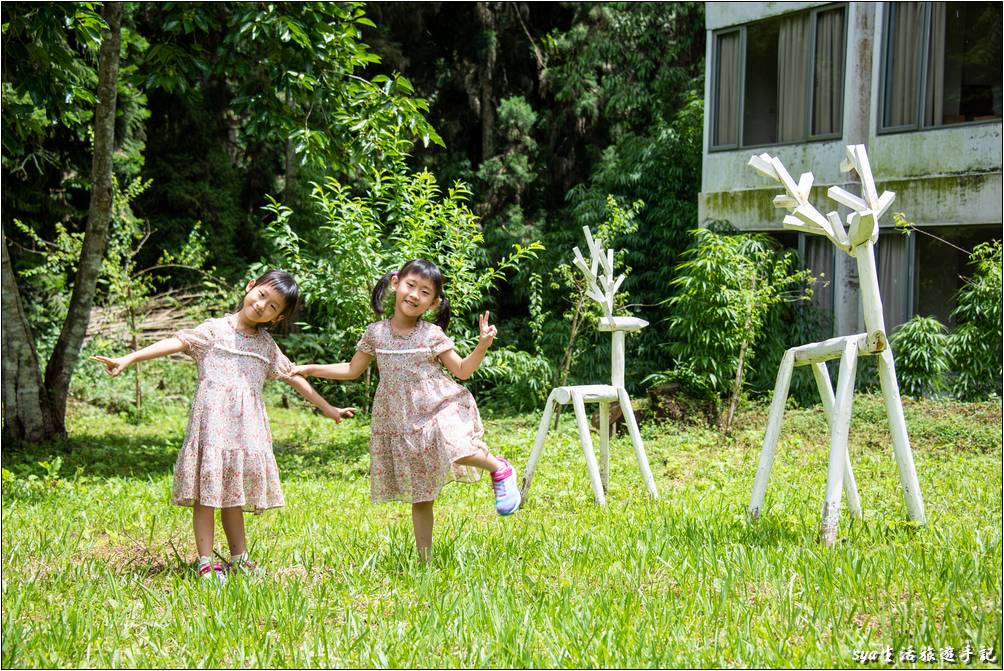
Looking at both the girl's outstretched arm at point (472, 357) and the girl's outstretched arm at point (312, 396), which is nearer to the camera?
the girl's outstretched arm at point (472, 357)

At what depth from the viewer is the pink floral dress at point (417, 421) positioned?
502cm

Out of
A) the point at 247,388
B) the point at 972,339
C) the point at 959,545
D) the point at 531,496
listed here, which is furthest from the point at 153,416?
the point at 959,545

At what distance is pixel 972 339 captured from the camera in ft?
39.5

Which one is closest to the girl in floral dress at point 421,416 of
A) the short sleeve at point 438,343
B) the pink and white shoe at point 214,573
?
the short sleeve at point 438,343

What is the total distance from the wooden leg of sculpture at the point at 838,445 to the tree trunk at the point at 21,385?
8.00 metres

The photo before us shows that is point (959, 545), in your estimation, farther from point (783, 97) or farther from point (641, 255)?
point (641, 255)

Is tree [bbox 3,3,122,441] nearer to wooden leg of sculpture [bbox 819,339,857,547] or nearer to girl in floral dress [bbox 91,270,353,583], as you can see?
girl in floral dress [bbox 91,270,353,583]

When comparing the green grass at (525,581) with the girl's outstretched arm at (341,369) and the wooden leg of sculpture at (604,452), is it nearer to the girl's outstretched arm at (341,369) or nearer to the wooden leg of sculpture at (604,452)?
the wooden leg of sculpture at (604,452)

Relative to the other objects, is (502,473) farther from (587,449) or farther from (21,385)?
(21,385)

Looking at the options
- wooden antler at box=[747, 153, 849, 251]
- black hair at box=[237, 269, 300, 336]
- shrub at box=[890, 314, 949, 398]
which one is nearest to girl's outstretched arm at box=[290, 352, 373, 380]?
black hair at box=[237, 269, 300, 336]

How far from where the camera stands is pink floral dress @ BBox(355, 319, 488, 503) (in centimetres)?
502

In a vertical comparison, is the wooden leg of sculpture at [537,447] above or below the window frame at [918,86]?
below

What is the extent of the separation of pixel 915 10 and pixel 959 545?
32.4 feet

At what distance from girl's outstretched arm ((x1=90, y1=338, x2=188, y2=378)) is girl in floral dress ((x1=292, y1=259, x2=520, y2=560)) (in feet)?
2.10
